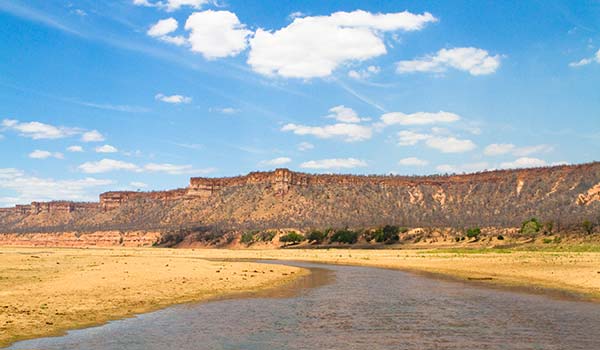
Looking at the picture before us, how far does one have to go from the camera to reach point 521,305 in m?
22.9

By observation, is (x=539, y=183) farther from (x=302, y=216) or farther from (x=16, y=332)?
(x=16, y=332)

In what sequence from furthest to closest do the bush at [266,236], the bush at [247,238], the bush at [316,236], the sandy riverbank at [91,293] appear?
the bush at [247,238]
the bush at [266,236]
the bush at [316,236]
the sandy riverbank at [91,293]

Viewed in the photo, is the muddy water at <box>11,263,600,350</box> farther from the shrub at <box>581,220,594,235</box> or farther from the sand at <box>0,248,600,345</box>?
the shrub at <box>581,220,594,235</box>

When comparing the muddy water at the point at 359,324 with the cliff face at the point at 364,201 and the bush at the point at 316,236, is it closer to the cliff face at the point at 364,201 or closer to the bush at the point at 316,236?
the bush at the point at 316,236

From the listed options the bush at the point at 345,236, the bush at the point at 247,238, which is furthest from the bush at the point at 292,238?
the bush at the point at 247,238

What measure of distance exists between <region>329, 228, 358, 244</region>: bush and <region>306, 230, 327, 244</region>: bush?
2.13 metres

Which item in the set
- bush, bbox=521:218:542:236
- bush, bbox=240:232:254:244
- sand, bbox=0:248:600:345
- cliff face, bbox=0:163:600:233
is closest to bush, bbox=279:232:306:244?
bush, bbox=240:232:254:244

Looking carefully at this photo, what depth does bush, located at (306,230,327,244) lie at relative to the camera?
335 feet

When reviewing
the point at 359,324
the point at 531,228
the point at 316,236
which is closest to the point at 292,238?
the point at 316,236

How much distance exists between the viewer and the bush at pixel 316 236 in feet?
335

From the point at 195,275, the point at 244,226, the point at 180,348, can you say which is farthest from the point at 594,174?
the point at 180,348

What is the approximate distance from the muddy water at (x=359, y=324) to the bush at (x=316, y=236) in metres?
74.9

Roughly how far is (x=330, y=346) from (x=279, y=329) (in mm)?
2939

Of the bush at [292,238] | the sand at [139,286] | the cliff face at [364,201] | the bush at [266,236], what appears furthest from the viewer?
the cliff face at [364,201]
